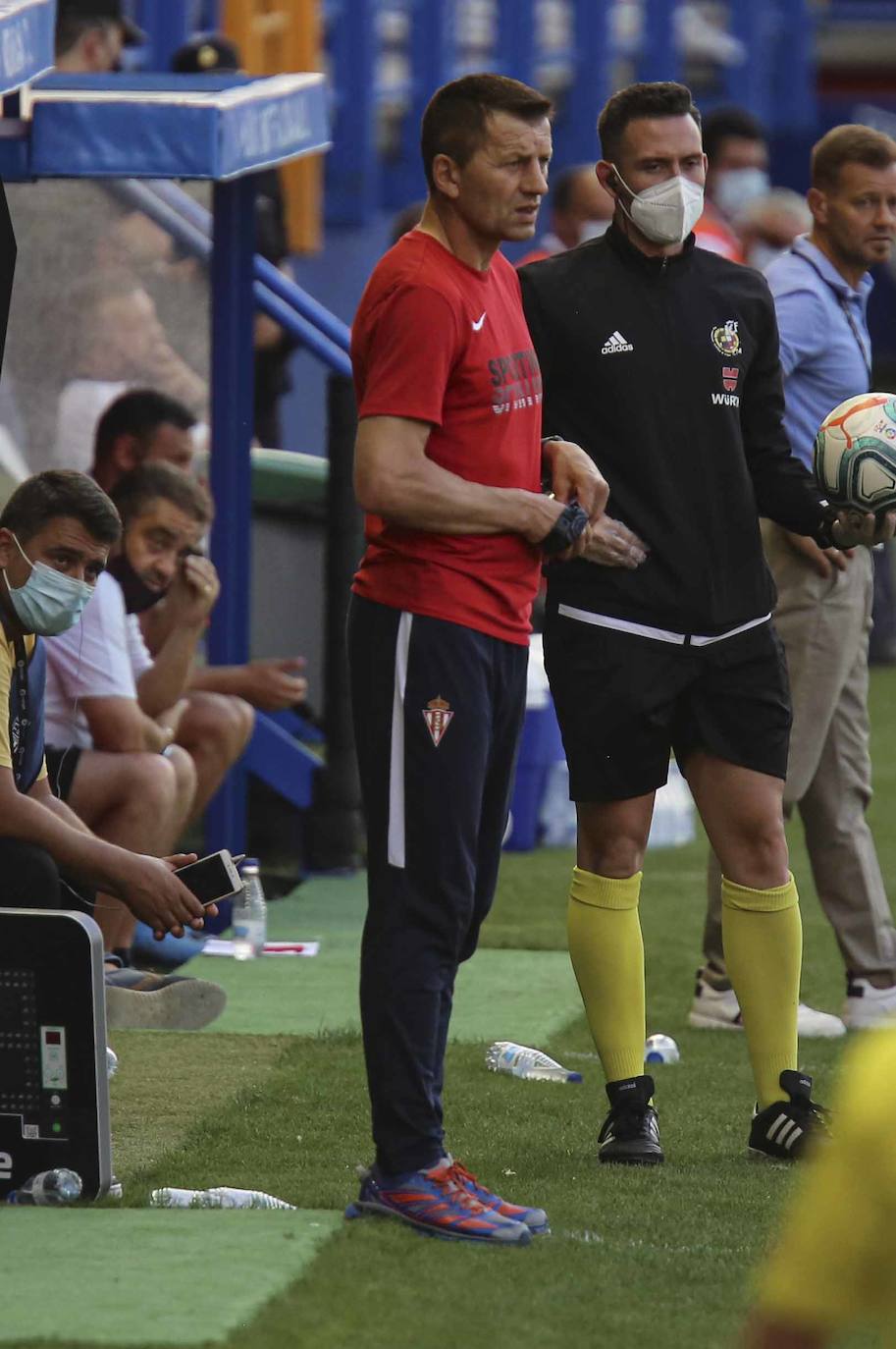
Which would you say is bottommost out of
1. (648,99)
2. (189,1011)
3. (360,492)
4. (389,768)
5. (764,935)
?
(189,1011)

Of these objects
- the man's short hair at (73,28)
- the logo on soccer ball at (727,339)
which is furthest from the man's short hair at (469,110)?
the man's short hair at (73,28)

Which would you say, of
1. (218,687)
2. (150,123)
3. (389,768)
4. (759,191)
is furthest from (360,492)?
(759,191)

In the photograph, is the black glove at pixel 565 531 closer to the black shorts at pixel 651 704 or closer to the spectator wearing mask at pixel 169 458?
the black shorts at pixel 651 704

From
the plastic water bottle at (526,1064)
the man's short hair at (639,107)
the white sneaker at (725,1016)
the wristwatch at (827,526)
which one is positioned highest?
the man's short hair at (639,107)

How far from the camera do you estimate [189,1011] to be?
5805 millimetres

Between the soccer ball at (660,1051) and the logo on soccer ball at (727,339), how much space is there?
6.18ft

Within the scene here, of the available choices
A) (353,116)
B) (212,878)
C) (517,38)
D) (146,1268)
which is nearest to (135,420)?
(212,878)

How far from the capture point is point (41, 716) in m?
5.17

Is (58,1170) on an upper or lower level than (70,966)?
lower

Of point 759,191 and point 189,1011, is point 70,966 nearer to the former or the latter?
point 189,1011

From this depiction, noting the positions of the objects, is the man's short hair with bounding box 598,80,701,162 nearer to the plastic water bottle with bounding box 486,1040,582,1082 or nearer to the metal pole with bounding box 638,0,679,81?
the plastic water bottle with bounding box 486,1040,582,1082

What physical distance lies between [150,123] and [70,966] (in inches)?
129

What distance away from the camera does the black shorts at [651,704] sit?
16.4 feet

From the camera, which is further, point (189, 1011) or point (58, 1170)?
point (189, 1011)
